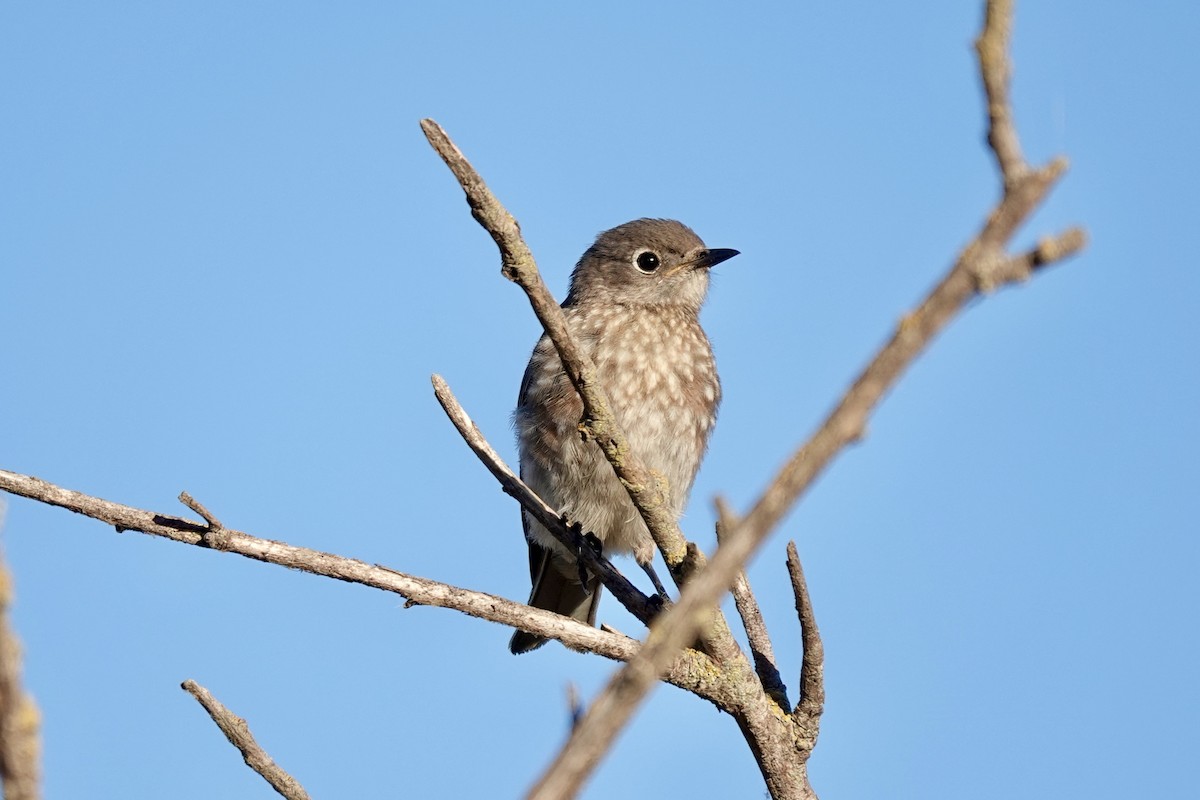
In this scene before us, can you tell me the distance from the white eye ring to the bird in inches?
3.5

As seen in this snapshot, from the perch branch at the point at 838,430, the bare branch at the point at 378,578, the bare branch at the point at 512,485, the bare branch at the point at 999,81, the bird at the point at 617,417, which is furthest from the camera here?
the bird at the point at 617,417

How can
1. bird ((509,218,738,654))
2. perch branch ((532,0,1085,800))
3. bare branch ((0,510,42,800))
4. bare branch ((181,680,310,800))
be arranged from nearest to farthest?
bare branch ((0,510,42,800))
perch branch ((532,0,1085,800))
bare branch ((181,680,310,800))
bird ((509,218,738,654))

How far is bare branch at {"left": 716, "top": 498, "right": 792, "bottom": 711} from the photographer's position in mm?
5598

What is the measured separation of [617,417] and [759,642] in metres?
2.35

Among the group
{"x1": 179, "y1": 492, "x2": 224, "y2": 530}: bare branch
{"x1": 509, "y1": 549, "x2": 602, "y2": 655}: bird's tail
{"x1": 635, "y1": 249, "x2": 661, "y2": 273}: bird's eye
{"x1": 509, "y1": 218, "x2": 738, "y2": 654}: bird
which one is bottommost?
{"x1": 179, "y1": 492, "x2": 224, "y2": 530}: bare branch

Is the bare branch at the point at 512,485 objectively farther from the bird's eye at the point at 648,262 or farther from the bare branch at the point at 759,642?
the bird's eye at the point at 648,262

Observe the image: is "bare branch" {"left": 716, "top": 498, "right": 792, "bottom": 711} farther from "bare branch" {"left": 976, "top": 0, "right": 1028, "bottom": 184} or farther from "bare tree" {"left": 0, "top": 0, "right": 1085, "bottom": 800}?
"bare branch" {"left": 976, "top": 0, "right": 1028, "bottom": 184}

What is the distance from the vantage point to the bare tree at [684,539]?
1386 mm

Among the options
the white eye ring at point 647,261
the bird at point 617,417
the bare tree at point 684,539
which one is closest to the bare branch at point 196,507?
the bare tree at point 684,539

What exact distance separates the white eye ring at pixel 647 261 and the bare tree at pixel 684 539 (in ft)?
9.19

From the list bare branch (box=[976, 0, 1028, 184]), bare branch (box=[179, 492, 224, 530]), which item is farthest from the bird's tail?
bare branch (box=[976, 0, 1028, 184])

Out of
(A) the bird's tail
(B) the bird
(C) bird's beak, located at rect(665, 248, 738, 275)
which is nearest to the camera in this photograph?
(B) the bird

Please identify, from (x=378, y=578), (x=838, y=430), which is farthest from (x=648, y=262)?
(x=838, y=430)

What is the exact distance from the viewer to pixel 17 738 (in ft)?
4.17
